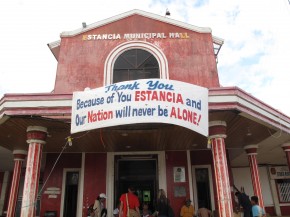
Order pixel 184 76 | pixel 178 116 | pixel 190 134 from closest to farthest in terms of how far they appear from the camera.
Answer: pixel 178 116 < pixel 190 134 < pixel 184 76

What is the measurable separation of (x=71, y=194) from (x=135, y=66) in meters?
5.98

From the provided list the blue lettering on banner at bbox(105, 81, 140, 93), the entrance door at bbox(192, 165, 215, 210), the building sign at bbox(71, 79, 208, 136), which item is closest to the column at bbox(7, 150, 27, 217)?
the building sign at bbox(71, 79, 208, 136)

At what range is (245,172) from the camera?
1875 centimetres

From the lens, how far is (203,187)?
12.6 metres

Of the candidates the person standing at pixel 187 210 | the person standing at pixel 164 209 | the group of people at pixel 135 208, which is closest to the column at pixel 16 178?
the group of people at pixel 135 208

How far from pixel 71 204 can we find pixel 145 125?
220 inches

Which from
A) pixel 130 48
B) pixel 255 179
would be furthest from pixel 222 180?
pixel 130 48

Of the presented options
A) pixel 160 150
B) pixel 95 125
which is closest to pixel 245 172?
pixel 160 150

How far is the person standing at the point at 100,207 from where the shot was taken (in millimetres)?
10586

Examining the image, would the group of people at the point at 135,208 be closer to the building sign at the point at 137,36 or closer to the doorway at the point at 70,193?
the doorway at the point at 70,193

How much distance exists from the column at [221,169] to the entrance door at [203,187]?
4.05 m

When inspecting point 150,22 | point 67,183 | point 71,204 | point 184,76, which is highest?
point 150,22

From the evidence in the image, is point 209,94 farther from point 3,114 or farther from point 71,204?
point 71,204

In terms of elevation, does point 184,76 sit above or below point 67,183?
above
